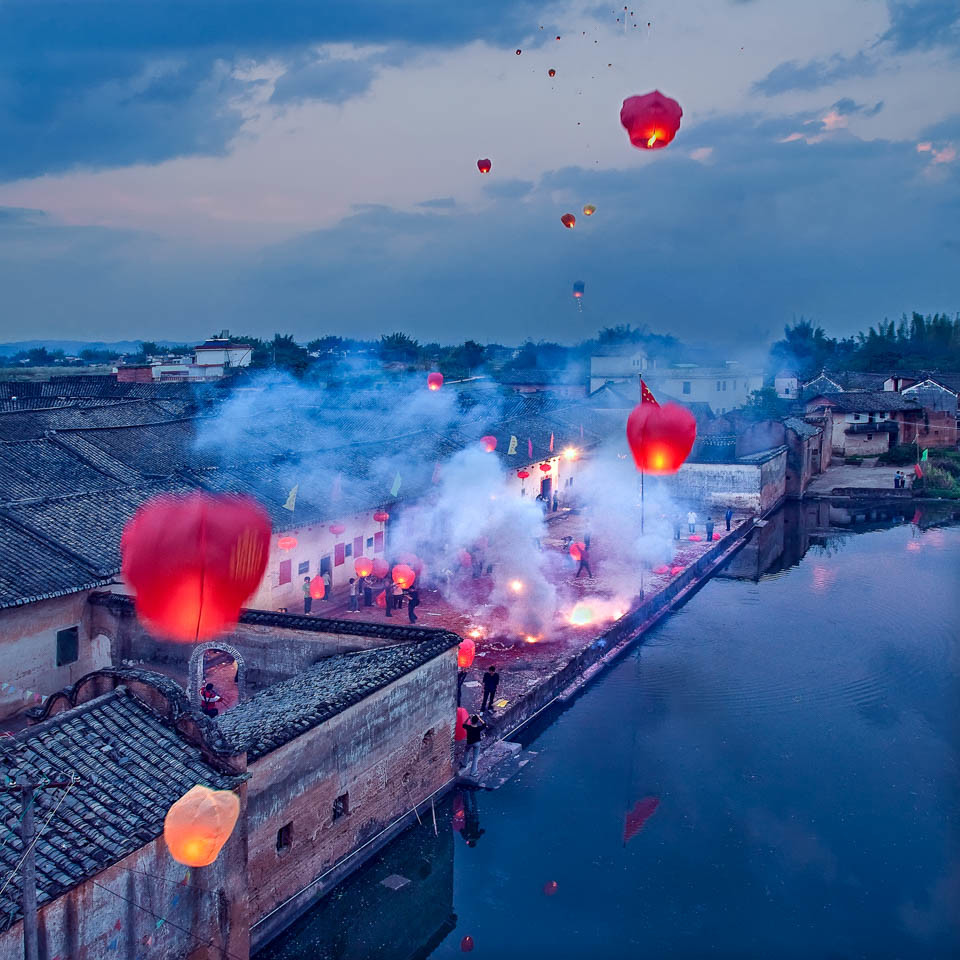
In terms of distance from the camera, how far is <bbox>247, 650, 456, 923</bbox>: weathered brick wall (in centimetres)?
862

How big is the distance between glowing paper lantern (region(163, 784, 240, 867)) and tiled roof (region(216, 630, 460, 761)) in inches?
24.6

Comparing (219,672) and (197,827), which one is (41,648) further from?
(197,827)

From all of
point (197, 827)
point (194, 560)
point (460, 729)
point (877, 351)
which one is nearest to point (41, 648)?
point (194, 560)

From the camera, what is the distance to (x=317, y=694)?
1000cm

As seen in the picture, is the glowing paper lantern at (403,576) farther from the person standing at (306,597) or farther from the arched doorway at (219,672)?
the arched doorway at (219,672)

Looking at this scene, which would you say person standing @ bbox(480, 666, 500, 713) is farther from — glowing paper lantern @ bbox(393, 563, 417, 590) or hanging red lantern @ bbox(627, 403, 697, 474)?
glowing paper lantern @ bbox(393, 563, 417, 590)

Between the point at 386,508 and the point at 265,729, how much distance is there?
507 inches

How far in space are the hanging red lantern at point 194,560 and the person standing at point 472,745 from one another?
3.60 meters

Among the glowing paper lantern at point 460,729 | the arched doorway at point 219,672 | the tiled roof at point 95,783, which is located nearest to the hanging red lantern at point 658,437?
the glowing paper lantern at point 460,729

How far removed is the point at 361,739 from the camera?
9.95 m

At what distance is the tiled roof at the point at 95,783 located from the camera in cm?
624

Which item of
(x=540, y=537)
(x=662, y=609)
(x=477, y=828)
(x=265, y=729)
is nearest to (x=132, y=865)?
(x=265, y=729)

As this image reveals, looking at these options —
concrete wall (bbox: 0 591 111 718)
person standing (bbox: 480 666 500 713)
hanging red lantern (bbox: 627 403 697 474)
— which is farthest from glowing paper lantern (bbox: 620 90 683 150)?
concrete wall (bbox: 0 591 111 718)

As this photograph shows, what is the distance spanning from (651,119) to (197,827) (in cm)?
902
